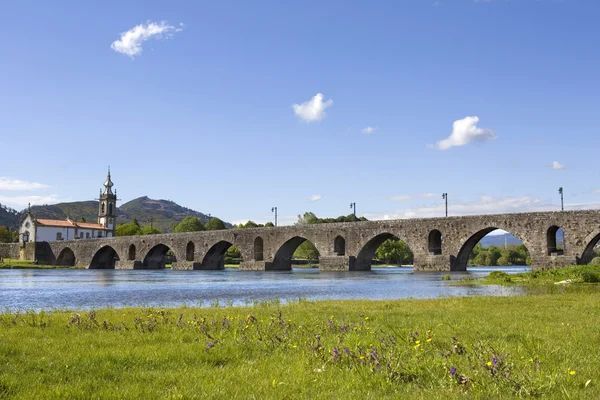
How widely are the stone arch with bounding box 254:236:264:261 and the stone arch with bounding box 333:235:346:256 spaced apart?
13911 millimetres

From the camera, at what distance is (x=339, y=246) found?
2968 inches

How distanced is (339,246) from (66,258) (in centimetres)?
6477

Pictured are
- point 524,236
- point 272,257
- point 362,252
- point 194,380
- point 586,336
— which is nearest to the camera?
point 194,380

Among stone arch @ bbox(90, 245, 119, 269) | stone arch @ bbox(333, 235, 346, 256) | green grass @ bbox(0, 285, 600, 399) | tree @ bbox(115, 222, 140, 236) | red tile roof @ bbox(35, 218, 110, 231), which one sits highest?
red tile roof @ bbox(35, 218, 110, 231)

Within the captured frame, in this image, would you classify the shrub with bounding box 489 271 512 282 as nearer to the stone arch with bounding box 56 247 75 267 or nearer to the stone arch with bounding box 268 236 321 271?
the stone arch with bounding box 268 236 321 271

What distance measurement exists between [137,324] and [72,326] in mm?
1459

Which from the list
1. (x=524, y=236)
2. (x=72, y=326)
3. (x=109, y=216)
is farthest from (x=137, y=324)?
(x=109, y=216)

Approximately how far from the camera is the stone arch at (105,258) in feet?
354

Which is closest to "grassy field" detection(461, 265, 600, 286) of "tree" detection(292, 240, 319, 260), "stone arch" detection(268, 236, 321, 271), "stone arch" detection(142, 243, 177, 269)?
"stone arch" detection(268, 236, 321, 271)

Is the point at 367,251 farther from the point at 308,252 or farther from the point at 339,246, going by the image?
the point at 308,252

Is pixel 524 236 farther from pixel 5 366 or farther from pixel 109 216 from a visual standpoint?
pixel 109 216

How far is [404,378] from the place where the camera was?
24.8 feet

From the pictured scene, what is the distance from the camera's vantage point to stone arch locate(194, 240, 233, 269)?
90.8 metres

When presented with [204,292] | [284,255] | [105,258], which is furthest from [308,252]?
[204,292]
